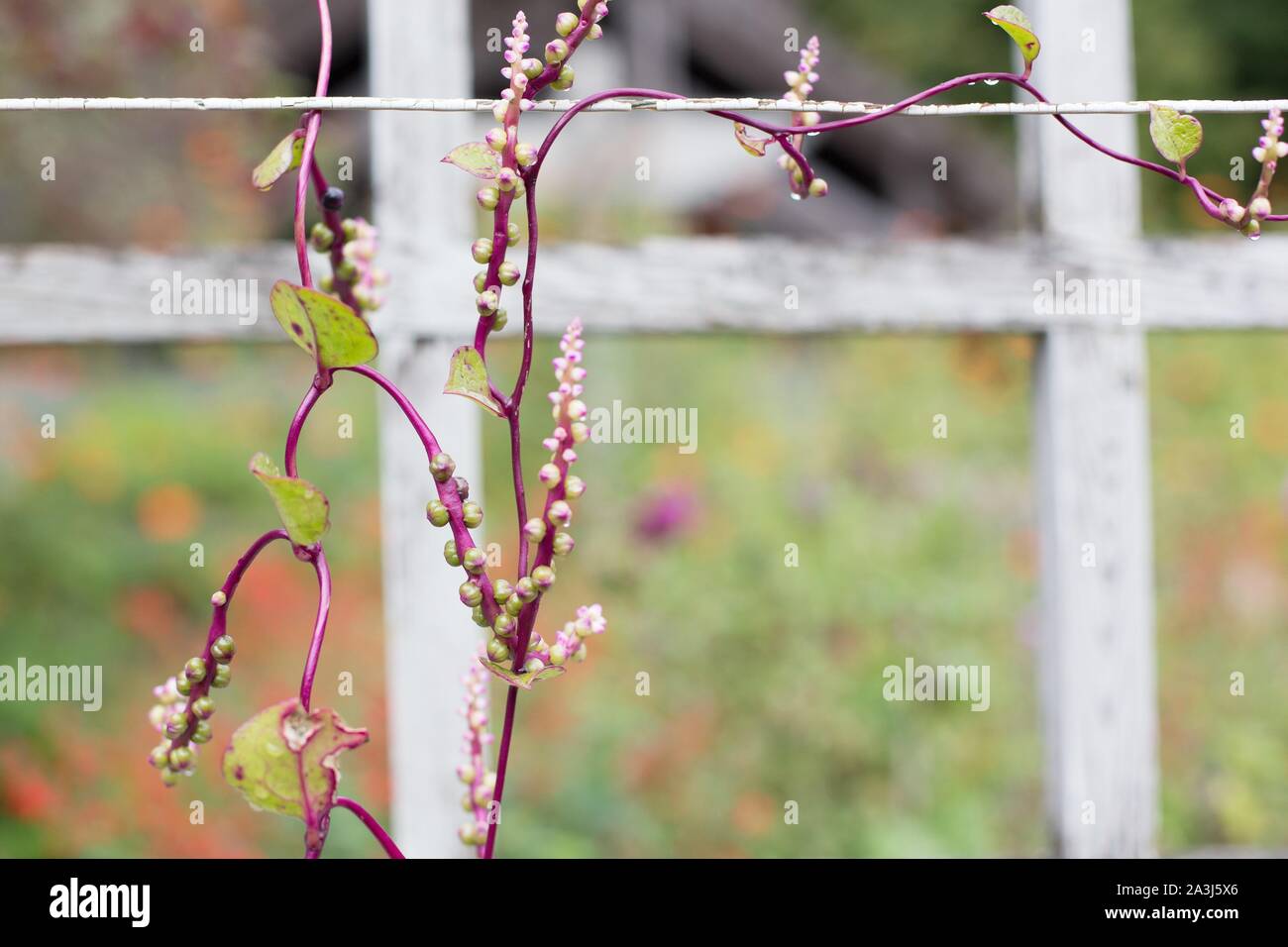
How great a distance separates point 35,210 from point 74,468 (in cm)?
101

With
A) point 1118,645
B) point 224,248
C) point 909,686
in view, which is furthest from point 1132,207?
point 224,248

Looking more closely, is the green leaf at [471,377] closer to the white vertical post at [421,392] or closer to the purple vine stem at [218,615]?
the purple vine stem at [218,615]

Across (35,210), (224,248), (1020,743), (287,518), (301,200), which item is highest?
(35,210)

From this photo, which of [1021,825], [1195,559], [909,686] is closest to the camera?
[909,686]

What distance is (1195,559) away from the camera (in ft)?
9.53

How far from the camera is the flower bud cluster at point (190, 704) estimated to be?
0.57m

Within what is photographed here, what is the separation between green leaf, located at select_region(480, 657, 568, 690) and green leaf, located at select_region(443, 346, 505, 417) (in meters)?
0.13

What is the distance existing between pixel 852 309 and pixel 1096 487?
1.28 feet

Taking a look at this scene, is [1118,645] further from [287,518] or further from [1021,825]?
[287,518]

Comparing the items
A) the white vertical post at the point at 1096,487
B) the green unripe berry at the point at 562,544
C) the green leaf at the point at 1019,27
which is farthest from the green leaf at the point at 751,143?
the white vertical post at the point at 1096,487

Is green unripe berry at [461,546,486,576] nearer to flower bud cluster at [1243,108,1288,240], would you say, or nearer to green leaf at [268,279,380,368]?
green leaf at [268,279,380,368]

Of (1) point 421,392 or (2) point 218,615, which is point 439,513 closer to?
(2) point 218,615

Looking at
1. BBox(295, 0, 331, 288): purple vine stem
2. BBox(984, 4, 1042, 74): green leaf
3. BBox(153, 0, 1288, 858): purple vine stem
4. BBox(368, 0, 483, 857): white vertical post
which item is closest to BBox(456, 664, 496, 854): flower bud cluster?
BBox(153, 0, 1288, 858): purple vine stem

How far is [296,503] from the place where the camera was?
1.79 ft
